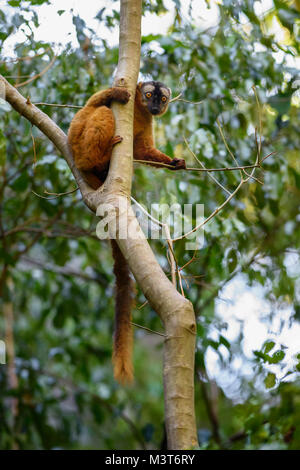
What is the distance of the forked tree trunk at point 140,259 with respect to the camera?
5.31 feet

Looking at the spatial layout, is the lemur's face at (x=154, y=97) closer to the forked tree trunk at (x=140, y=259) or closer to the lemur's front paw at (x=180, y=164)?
the lemur's front paw at (x=180, y=164)

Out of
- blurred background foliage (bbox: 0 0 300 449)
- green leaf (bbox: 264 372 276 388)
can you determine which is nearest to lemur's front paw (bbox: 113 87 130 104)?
blurred background foliage (bbox: 0 0 300 449)

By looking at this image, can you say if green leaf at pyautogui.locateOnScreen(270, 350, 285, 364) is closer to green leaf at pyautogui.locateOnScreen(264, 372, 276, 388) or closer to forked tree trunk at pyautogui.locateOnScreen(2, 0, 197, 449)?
green leaf at pyautogui.locateOnScreen(264, 372, 276, 388)

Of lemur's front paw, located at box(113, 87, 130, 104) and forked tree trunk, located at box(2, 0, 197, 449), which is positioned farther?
lemur's front paw, located at box(113, 87, 130, 104)

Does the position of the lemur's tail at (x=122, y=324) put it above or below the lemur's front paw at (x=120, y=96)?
below

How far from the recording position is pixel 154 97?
412cm

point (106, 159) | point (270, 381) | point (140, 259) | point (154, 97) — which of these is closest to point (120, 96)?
point (106, 159)

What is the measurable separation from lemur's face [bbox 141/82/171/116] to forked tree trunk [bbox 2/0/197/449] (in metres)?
1.30

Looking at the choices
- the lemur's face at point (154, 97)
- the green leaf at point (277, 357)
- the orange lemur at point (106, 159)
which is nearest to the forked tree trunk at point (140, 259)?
the orange lemur at point (106, 159)

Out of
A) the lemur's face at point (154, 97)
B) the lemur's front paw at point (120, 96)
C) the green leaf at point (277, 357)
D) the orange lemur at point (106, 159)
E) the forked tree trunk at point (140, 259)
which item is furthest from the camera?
the lemur's face at point (154, 97)

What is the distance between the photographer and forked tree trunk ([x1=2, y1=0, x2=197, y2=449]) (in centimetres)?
162

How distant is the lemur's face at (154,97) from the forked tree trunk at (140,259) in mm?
1302

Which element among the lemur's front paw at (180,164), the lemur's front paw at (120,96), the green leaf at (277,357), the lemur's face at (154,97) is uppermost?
the lemur's face at (154,97)

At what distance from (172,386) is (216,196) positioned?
9.24 feet
